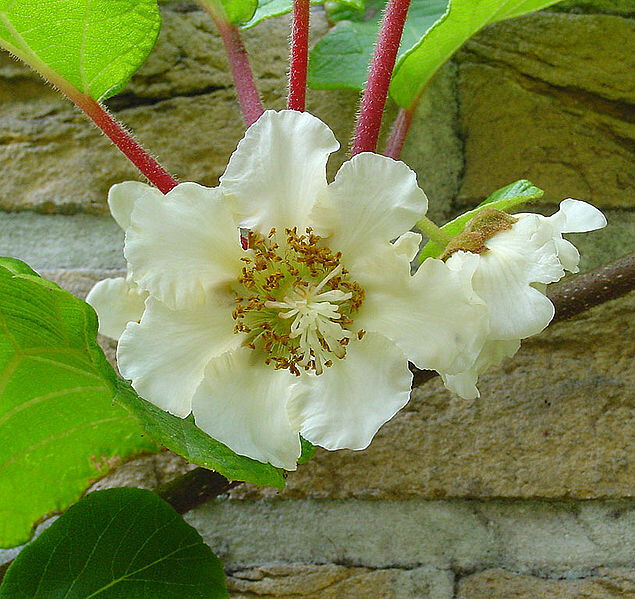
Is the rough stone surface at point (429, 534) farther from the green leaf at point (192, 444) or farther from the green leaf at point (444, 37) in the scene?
the green leaf at point (444, 37)

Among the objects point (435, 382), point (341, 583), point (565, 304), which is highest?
point (565, 304)

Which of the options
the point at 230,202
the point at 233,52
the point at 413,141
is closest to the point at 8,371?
the point at 230,202

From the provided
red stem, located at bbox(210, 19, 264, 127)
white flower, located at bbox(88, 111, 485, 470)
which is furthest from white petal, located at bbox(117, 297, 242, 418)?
red stem, located at bbox(210, 19, 264, 127)

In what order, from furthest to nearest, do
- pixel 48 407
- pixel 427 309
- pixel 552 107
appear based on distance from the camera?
1. pixel 552 107
2. pixel 48 407
3. pixel 427 309

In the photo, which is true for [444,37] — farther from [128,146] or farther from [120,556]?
[120,556]

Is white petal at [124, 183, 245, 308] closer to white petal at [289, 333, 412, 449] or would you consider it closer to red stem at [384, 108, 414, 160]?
white petal at [289, 333, 412, 449]

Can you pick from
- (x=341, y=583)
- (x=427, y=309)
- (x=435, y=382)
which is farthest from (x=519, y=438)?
(x=427, y=309)
